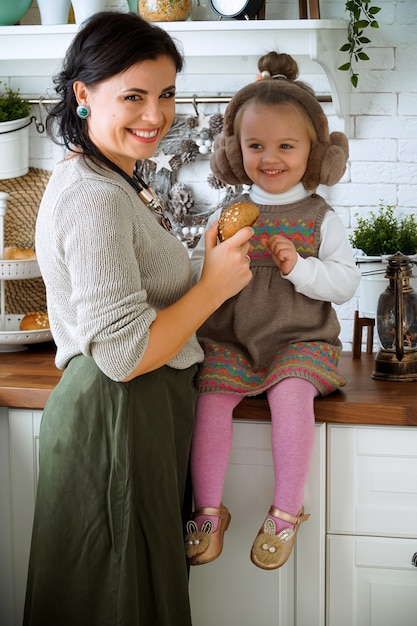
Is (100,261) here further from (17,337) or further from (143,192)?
(17,337)

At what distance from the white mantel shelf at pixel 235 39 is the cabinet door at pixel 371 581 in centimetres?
108

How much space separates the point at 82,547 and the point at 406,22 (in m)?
1.55

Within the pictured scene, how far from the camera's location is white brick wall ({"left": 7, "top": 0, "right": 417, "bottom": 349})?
232cm

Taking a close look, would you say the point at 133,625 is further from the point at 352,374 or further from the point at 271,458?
the point at 352,374

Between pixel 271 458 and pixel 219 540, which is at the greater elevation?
pixel 271 458

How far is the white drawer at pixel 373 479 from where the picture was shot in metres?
1.78

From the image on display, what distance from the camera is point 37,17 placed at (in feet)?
8.16

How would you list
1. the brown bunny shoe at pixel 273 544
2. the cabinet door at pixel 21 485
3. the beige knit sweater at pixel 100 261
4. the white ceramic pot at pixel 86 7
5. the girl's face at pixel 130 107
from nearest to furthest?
the beige knit sweater at pixel 100 261, the girl's face at pixel 130 107, the brown bunny shoe at pixel 273 544, the cabinet door at pixel 21 485, the white ceramic pot at pixel 86 7

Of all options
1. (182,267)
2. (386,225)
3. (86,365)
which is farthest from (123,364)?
(386,225)

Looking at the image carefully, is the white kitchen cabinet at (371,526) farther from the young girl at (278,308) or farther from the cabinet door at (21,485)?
the cabinet door at (21,485)

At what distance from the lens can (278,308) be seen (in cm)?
184

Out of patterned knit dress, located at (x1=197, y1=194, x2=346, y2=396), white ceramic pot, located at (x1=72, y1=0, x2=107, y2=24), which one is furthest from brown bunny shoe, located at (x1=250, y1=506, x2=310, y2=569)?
white ceramic pot, located at (x1=72, y1=0, x2=107, y2=24)

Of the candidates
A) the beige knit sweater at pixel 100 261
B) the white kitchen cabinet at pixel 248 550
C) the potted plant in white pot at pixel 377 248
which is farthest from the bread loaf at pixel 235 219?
the potted plant in white pot at pixel 377 248

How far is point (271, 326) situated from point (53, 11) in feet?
3.24
